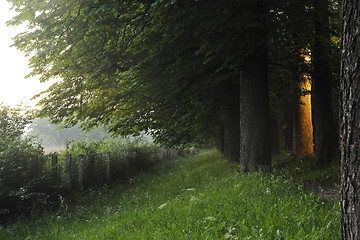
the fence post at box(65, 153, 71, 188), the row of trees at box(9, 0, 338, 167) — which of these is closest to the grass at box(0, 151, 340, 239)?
the row of trees at box(9, 0, 338, 167)

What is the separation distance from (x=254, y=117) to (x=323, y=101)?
11.7 feet

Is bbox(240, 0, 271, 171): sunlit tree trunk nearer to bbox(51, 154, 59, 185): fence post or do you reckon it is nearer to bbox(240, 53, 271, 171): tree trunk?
bbox(240, 53, 271, 171): tree trunk

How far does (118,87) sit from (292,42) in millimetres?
6386

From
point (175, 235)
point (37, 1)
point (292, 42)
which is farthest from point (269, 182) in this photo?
point (37, 1)

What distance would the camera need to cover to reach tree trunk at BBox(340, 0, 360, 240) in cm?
222

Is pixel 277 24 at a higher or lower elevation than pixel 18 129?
higher

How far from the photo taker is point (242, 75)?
24.9 ft

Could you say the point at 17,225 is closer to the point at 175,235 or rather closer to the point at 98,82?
the point at 98,82

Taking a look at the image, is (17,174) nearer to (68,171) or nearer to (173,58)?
(68,171)

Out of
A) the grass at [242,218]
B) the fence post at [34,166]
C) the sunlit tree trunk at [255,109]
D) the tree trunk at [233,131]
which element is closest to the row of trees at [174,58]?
the sunlit tree trunk at [255,109]

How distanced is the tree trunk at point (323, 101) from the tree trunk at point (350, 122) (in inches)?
280

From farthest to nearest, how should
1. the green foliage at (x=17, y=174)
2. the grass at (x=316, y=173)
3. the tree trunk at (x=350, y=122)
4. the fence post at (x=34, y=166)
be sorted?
1. the fence post at (x=34, y=166)
2. the green foliage at (x=17, y=174)
3. the grass at (x=316, y=173)
4. the tree trunk at (x=350, y=122)

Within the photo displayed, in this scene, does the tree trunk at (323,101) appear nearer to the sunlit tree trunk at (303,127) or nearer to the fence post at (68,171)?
the sunlit tree trunk at (303,127)

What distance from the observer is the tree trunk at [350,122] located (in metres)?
2.22
